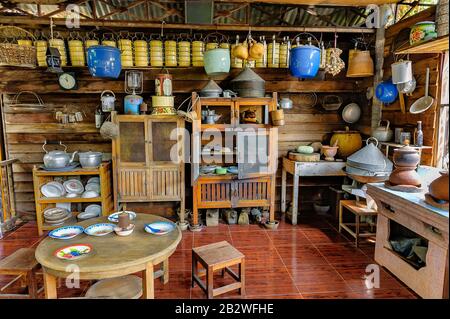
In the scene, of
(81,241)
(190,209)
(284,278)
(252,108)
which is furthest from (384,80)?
A: (81,241)

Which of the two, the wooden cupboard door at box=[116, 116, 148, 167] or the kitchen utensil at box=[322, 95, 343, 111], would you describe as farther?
the kitchen utensil at box=[322, 95, 343, 111]

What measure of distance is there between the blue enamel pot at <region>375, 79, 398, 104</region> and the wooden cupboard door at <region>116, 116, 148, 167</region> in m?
2.75

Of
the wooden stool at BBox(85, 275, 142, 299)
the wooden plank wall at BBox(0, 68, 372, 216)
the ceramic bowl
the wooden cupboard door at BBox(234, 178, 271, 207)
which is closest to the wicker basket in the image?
the wooden plank wall at BBox(0, 68, 372, 216)

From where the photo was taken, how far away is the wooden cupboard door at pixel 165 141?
12.7ft

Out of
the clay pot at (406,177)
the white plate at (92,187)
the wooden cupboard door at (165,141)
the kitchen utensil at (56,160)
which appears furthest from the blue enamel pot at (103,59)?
the clay pot at (406,177)

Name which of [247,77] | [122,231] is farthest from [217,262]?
[247,77]

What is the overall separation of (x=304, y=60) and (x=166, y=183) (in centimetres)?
217

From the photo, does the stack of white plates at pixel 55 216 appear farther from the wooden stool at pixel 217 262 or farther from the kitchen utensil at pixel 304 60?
the kitchen utensil at pixel 304 60

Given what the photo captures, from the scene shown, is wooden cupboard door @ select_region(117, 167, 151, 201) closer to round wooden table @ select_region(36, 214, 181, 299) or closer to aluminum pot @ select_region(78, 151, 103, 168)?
aluminum pot @ select_region(78, 151, 103, 168)

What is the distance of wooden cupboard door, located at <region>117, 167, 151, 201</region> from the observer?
3.90 metres

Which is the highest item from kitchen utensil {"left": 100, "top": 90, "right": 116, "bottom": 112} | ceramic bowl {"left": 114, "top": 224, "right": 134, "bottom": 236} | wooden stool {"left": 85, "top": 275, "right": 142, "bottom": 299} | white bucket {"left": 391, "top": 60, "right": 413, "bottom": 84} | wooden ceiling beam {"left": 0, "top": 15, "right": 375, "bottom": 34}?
wooden ceiling beam {"left": 0, "top": 15, "right": 375, "bottom": 34}

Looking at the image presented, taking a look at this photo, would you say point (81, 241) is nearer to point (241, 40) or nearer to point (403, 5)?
point (241, 40)

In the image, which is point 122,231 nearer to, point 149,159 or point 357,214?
point 149,159

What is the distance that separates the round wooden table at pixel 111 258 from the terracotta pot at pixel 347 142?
8.99 ft
